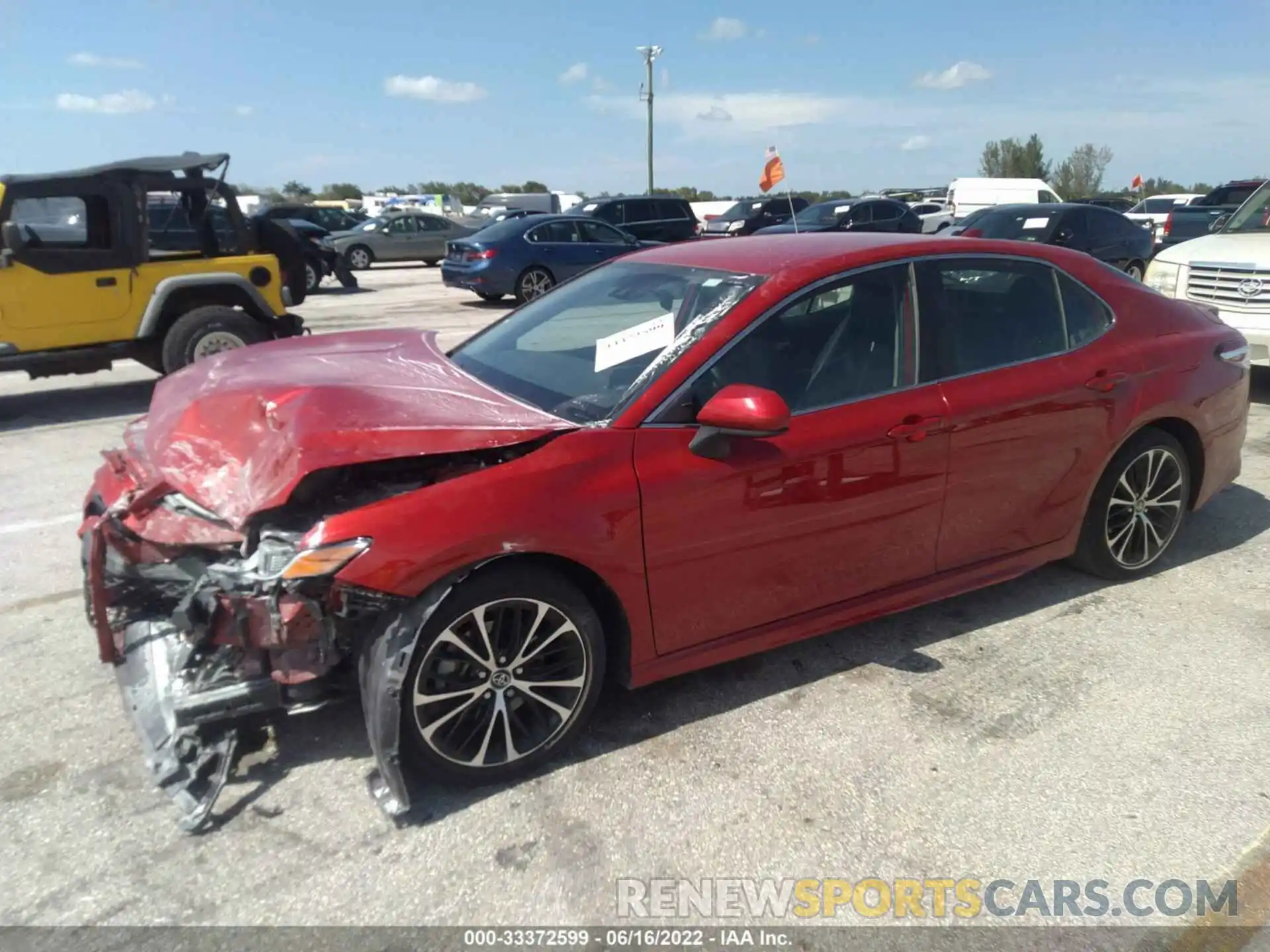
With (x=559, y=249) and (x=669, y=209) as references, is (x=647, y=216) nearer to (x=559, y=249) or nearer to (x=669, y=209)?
(x=669, y=209)

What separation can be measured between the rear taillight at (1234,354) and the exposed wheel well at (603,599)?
330 cm

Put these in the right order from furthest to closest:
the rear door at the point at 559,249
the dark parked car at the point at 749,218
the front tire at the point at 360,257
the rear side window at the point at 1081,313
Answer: the front tire at the point at 360,257, the dark parked car at the point at 749,218, the rear door at the point at 559,249, the rear side window at the point at 1081,313

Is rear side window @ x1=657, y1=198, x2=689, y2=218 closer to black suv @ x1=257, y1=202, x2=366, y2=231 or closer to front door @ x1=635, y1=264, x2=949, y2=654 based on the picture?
black suv @ x1=257, y1=202, x2=366, y2=231

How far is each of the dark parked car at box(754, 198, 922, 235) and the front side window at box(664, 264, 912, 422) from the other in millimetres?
15750

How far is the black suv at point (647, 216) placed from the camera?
20.0 m

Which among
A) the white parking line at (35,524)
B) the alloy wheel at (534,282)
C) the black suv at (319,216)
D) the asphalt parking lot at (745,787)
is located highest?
the black suv at (319,216)

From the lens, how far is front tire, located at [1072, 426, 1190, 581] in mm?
4180

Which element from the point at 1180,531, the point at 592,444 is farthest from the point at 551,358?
the point at 1180,531

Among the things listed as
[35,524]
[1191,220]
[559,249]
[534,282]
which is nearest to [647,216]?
[559,249]

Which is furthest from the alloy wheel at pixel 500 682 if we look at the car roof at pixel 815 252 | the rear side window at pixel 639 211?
the rear side window at pixel 639 211

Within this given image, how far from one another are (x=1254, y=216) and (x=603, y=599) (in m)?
8.89

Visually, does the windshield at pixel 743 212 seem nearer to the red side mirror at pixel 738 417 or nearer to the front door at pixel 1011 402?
the front door at pixel 1011 402

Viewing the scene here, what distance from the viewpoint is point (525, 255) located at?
599 inches

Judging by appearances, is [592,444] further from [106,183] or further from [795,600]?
[106,183]
